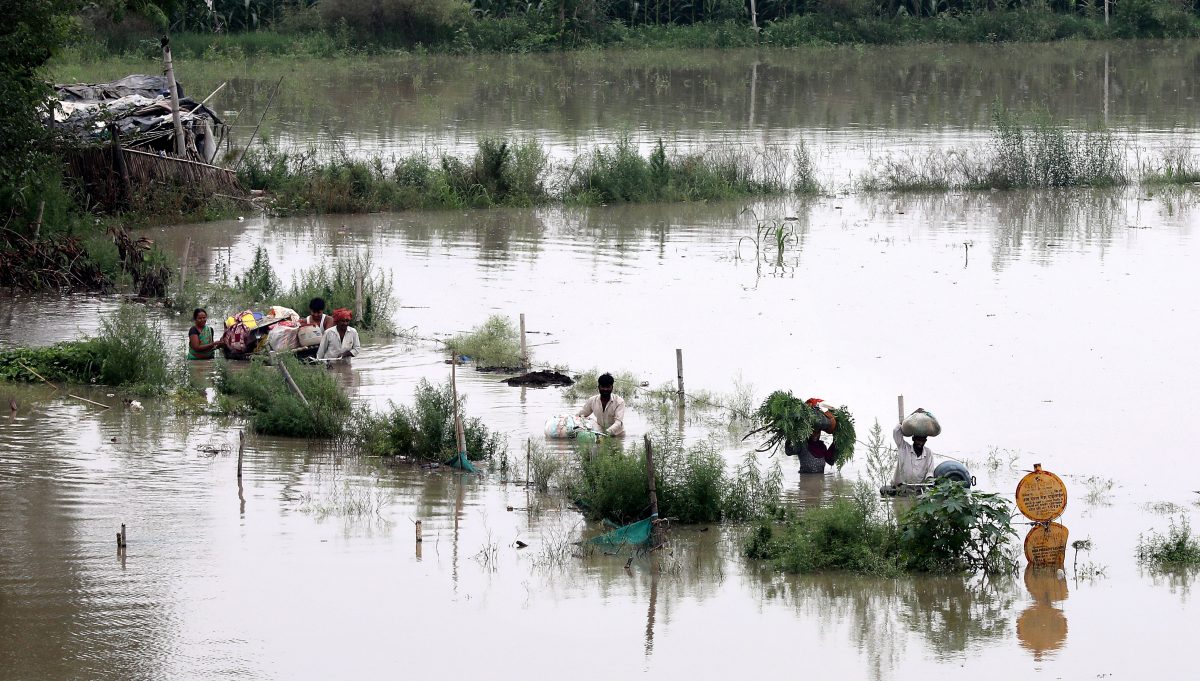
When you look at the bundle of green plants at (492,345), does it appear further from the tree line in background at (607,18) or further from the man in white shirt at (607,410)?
the tree line in background at (607,18)

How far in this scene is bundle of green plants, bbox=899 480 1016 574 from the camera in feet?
27.9

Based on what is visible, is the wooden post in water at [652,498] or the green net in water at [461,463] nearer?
the wooden post in water at [652,498]

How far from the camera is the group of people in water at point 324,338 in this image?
13617mm

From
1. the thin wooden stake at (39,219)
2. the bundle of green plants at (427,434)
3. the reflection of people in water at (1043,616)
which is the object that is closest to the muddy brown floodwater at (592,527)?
the reflection of people in water at (1043,616)

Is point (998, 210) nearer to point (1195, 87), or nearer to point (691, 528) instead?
point (691, 528)

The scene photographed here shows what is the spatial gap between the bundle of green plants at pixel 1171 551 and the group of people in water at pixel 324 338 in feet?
25.2

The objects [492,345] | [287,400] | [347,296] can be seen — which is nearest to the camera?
[287,400]

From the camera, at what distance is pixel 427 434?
1077cm

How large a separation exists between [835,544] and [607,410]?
3027 mm

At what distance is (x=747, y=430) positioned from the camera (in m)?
11.8

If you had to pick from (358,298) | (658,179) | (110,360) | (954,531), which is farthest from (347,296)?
(658,179)

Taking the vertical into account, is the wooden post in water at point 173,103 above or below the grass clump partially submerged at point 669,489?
above

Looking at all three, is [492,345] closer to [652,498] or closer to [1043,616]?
[652,498]

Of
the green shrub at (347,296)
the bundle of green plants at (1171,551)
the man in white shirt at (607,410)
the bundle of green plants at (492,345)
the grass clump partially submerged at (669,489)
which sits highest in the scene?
the green shrub at (347,296)
